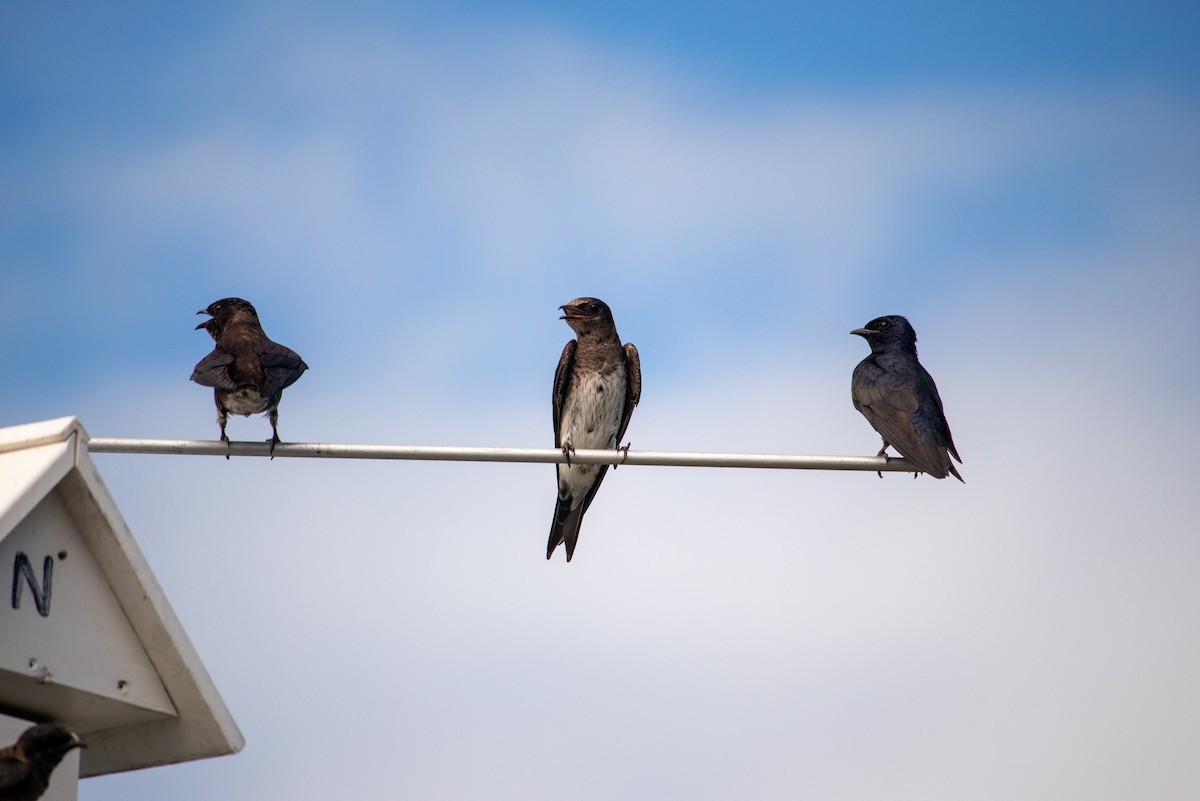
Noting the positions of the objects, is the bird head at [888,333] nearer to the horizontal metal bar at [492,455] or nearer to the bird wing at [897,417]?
the bird wing at [897,417]

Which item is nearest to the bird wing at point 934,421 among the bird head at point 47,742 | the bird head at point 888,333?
the bird head at point 888,333

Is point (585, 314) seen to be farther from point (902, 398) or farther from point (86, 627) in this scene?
point (86, 627)

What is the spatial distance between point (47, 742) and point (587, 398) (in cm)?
668

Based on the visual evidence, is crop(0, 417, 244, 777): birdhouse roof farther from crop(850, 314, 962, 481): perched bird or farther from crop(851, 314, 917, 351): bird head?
crop(851, 314, 917, 351): bird head

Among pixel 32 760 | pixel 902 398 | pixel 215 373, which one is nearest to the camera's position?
pixel 32 760

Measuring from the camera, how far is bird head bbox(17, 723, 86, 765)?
15.0ft

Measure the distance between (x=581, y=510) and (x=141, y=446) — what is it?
4977 millimetres

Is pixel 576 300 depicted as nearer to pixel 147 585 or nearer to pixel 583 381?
pixel 583 381

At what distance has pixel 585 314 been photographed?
11.2 m

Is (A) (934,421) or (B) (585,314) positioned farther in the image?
(B) (585,314)

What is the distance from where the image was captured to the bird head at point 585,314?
36.7 ft

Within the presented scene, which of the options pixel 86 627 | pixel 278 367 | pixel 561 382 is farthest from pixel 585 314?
pixel 86 627

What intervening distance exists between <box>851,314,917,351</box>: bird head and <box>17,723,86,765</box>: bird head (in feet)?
26.1

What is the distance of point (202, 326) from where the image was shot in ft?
31.3
